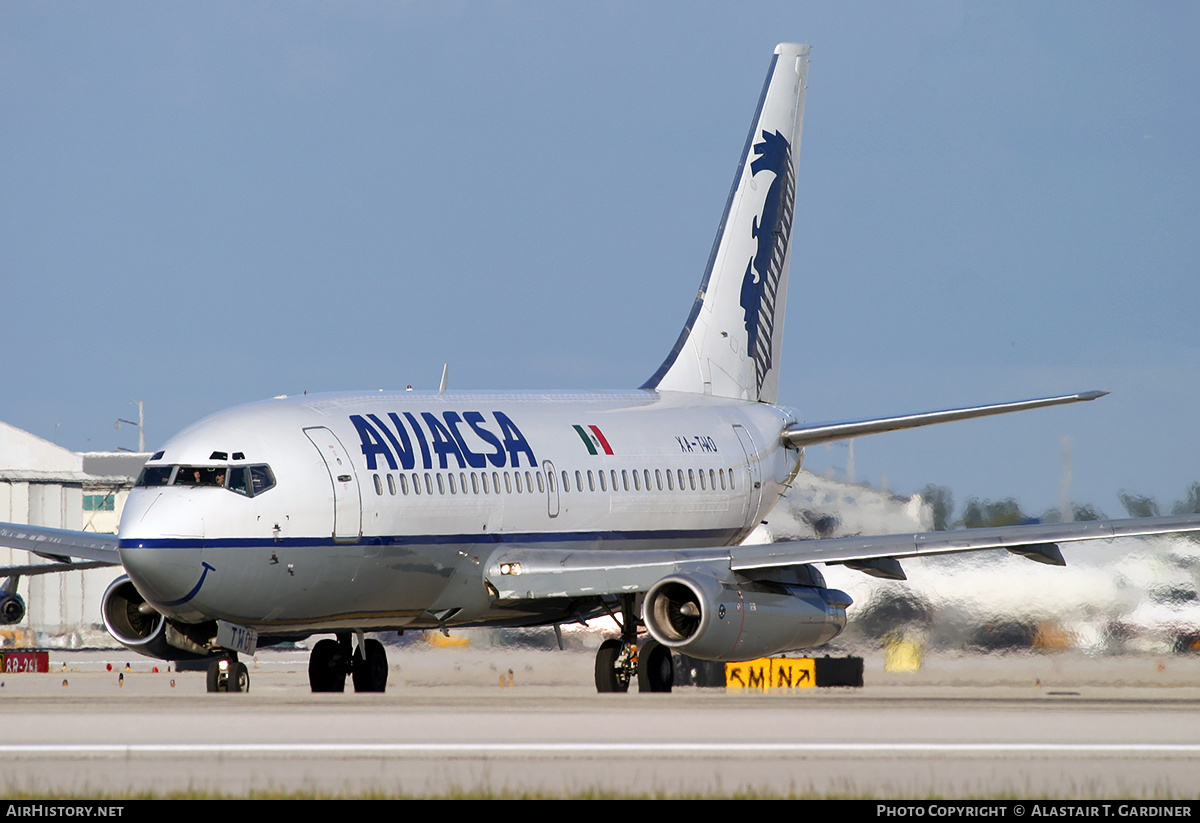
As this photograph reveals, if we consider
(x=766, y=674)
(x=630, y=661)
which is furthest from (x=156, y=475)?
(x=766, y=674)

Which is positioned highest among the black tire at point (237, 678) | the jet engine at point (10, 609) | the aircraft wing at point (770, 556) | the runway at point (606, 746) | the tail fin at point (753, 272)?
the tail fin at point (753, 272)

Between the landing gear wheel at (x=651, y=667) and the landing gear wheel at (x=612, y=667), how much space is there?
68cm

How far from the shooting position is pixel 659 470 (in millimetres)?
29781

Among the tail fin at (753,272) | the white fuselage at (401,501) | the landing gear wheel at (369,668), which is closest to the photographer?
the white fuselage at (401,501)

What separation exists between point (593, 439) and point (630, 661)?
355 cm

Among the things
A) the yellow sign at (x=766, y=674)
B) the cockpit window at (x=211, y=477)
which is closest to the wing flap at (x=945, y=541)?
the cockpit window at (x=211, y=477)

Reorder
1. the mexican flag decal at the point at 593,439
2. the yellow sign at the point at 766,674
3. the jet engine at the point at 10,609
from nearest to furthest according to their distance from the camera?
the mexican flag decal at the point at 593,439
the yellow sign at the point at 766,674
the jet engine at the point at 10,609

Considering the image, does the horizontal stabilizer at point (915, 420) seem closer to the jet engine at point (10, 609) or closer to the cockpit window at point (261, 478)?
the cockpit window at point (261, 478)

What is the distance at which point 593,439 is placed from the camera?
94.7ft

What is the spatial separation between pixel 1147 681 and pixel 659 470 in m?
8.44

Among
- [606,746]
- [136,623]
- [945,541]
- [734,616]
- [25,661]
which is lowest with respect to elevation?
[25,661]

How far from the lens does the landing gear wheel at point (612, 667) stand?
90.5 ft

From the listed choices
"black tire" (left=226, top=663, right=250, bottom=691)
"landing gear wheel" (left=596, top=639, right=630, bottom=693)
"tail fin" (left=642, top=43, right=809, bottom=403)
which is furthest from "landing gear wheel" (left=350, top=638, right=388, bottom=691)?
"tail fin" (left=642, top=43, right=809, bottom=403)

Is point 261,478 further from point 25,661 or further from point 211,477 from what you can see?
point 25,661
